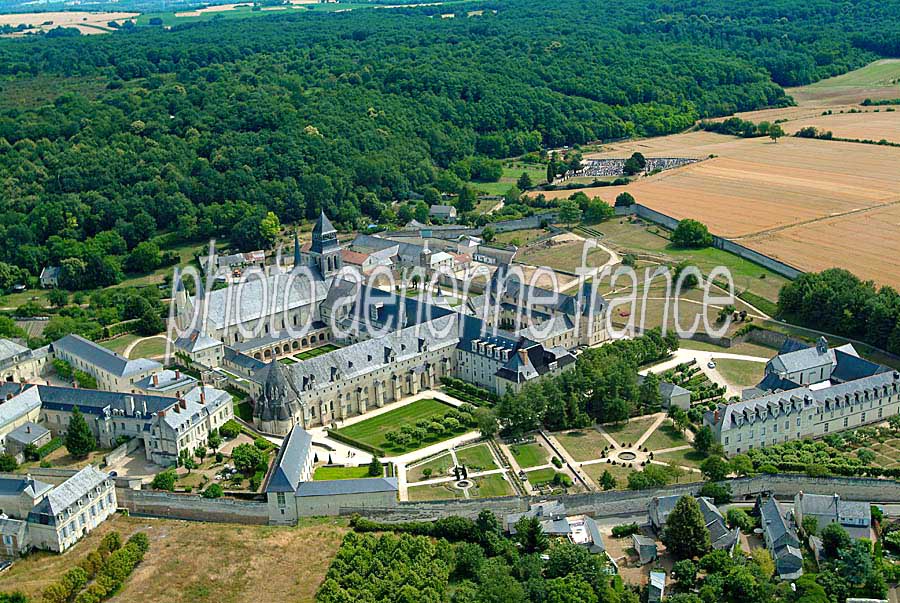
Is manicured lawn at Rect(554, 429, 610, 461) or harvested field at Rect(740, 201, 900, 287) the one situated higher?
harvested field at Rect(740, 201, 900, 287)

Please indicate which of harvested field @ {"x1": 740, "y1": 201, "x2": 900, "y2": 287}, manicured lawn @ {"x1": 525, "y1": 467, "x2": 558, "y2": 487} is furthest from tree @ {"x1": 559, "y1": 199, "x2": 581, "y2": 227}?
manicured lawn @ {"x1": 525, "y1": 467, "x2": 558, "y2": 487}

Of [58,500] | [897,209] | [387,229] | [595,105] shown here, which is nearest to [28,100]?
[387,229]

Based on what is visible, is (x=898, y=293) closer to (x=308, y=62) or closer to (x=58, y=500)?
(x=58, y=500)

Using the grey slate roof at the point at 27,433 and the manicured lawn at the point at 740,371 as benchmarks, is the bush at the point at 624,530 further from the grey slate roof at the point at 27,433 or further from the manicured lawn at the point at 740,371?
the grey slate roof at the point at 27,433

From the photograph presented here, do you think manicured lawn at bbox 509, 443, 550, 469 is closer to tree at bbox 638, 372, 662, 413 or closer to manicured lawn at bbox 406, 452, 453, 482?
manicured lawn at bbox 406, 452, 453, 482

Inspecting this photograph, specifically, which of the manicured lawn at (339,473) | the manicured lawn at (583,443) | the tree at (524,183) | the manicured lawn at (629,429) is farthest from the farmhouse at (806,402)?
the tree at (524,183)

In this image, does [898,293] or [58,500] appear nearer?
[58,500]

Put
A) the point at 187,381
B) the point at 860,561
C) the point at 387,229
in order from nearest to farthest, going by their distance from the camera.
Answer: the point at 860,561, the point at 187,381, the point at 387,229
